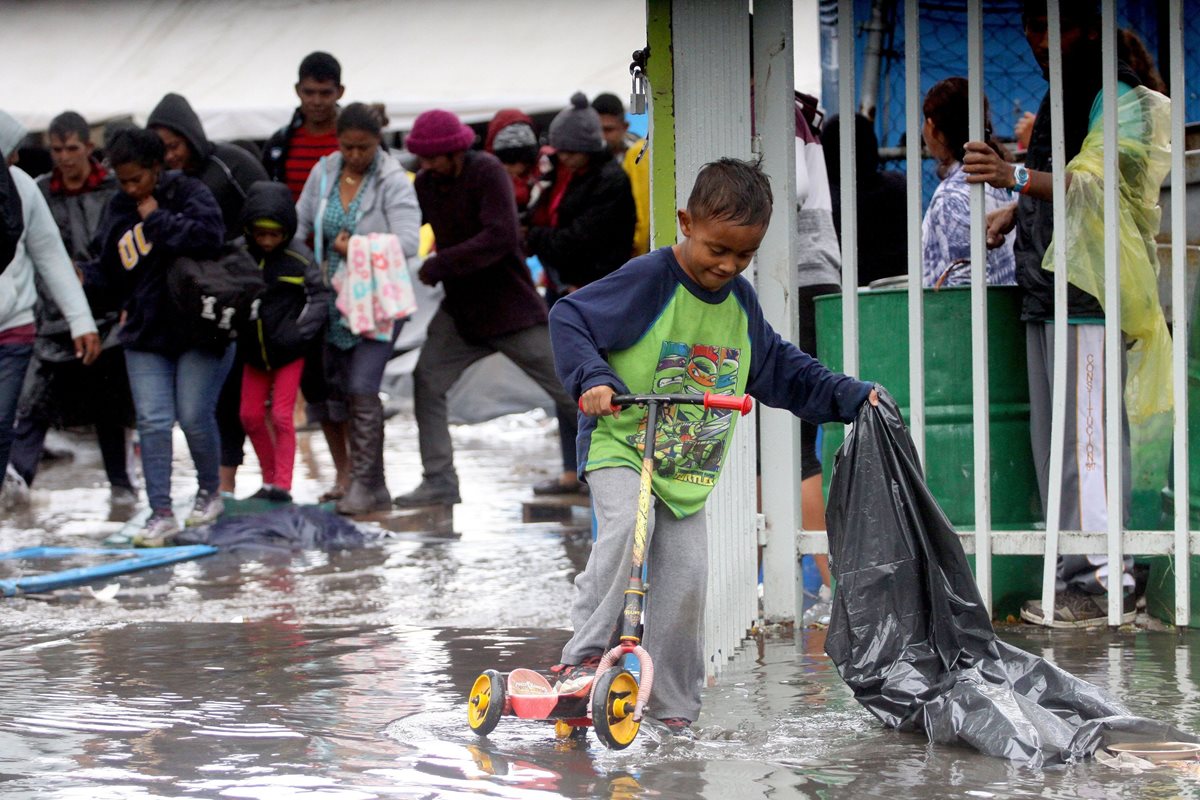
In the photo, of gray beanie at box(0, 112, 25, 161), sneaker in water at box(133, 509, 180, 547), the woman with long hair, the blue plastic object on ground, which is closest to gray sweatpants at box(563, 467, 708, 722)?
the woman with long hair

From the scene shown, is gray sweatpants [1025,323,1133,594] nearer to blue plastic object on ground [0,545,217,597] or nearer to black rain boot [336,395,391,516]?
blue plastic object on ground [0,545,217,597]

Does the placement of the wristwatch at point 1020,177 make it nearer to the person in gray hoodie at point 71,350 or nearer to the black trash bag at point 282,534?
the black trash bag at point 282,534

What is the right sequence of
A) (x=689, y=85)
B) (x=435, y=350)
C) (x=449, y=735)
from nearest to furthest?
(x=449, y=735) < (x=689, y=85) < (x=435, y=350)

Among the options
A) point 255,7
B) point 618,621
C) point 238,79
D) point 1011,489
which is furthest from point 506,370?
point 618,621

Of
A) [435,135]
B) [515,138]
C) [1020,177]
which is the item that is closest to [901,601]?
[1020,177]

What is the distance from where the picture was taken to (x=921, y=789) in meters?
3.34

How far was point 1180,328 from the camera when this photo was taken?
4.87 meters

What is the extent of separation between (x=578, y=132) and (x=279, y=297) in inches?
71.7

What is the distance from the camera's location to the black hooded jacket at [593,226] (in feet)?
27.2

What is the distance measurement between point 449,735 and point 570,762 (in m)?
0.40

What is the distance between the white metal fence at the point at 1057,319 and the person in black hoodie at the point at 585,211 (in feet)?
10.9

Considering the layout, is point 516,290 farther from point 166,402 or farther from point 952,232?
point 952,232

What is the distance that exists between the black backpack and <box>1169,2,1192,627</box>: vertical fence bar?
4.39 metres

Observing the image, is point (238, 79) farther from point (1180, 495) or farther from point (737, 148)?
point (1180, 495)
